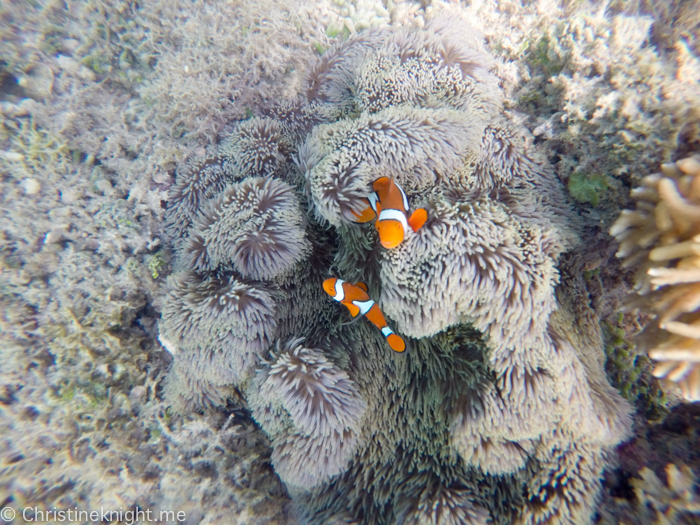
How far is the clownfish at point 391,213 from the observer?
1269 millimetres

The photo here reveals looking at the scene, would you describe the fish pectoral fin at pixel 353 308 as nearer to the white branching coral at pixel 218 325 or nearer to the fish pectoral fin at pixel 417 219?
the white branching coral at pixel 218 325

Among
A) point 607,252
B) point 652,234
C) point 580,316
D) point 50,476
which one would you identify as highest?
point 652,234

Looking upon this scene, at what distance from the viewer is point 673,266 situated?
3.97 feet

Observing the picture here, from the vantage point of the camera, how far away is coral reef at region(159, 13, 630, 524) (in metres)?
1.38

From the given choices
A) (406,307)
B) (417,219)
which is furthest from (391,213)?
(406,307)

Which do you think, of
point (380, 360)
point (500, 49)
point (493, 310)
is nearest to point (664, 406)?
point (493, 310)

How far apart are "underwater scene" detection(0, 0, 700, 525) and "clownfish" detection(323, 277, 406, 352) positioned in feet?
0.07

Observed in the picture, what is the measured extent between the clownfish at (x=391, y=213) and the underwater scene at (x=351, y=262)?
1 cm

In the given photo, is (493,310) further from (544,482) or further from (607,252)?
(544,482)

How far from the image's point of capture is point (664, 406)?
1.58 meters

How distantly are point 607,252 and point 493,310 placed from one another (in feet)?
2.19
